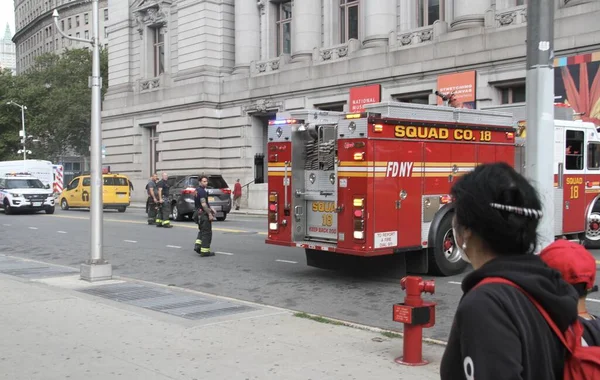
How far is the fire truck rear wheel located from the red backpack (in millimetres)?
8501

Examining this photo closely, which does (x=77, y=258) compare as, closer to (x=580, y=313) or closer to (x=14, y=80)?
(x=580, y=313)

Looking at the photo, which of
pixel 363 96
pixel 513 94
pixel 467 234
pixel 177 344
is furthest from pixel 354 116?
pixel 363 96

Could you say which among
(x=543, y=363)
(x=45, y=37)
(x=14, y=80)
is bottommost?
(x=543, y=363)

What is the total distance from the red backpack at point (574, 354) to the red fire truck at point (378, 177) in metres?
7.61

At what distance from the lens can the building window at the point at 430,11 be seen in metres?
28.5

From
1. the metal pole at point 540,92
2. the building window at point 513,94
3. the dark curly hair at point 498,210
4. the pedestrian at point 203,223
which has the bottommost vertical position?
the pedestrian at point 203,223

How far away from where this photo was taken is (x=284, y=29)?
36.4 m

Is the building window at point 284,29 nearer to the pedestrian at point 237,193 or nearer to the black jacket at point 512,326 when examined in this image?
the pedestrian at point 237,193

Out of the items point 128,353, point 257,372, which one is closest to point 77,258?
point 128,353

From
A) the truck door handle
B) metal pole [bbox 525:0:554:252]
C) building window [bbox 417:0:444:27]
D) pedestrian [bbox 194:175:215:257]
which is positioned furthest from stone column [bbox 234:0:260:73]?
metal pole [bbox 525:0:554:252]

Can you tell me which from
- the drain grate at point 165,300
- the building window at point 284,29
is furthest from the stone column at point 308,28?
the drain grate at point 165,300

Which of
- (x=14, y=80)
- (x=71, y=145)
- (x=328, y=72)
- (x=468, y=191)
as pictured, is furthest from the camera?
(x=14, y=80)

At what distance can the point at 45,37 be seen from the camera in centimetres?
11019

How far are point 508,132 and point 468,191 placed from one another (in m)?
9.99
